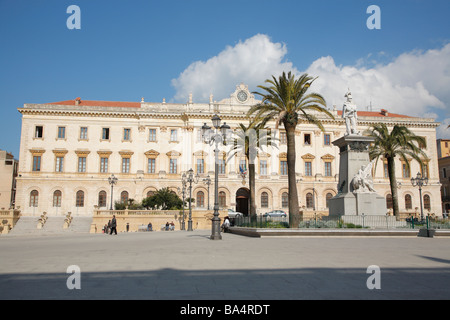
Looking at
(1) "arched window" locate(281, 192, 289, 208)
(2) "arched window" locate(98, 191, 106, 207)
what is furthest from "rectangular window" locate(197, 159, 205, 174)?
(2) "arched window" locate(98, 191, 106, 207)

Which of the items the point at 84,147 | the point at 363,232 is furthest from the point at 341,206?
the point at 84,147

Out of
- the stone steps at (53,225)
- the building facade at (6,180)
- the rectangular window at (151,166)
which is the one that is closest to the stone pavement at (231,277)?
the stone steps at (53,225)

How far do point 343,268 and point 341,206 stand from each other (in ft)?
42.7

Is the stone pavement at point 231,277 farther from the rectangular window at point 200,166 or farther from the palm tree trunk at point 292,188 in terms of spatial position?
the rectangular window at point 200,166

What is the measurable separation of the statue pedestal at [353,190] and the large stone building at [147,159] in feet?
92.7

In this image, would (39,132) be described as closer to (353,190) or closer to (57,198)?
(57,198)

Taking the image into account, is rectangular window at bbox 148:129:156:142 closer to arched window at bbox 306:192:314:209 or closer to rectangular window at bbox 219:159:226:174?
rectangular window at bbox 219:159:226:174

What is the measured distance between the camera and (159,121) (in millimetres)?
50094

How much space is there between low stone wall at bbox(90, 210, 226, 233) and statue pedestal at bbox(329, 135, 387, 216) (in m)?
18.9

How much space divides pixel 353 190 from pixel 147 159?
3370 cm

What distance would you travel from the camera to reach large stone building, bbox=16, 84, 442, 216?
47281 millimetres

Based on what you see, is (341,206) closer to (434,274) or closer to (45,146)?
(434,274)

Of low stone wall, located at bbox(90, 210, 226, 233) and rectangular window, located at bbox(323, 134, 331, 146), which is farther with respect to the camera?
rectangular window, located at bbox(323, 134, 331, 146)

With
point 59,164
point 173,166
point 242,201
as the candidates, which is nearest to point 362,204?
point 242,201
